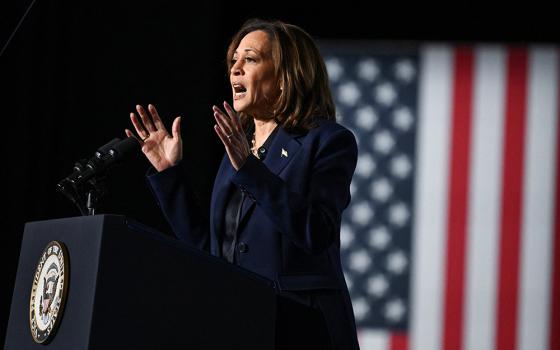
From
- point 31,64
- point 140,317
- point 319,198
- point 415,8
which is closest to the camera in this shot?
point 140,317

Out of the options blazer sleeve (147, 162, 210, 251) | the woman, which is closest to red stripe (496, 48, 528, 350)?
the woman

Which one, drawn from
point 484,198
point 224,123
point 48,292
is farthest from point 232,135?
point 484,198

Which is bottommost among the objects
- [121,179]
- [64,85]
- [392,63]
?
[121,179]

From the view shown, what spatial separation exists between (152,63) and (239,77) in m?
1.60

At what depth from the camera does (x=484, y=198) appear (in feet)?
13.5

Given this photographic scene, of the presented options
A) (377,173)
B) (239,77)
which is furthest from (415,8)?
(239,77)

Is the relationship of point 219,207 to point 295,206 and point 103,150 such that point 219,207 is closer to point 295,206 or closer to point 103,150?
point 295,206

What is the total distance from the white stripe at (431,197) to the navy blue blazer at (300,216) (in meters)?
2.32

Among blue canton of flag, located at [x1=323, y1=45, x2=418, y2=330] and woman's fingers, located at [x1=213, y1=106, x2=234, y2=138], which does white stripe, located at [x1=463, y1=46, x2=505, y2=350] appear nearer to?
blue canton of flag, located at [x1=323, y1=45, x2=418, y2=330]

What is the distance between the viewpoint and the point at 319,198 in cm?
169

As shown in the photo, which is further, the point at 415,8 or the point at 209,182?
the point at 415,8

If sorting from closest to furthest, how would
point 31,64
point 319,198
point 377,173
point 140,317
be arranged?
point 140,317 < point 319,198 < point 31,64 < point 377,173

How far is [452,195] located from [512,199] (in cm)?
24

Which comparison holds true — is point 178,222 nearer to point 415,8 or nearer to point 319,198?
point 319,198
